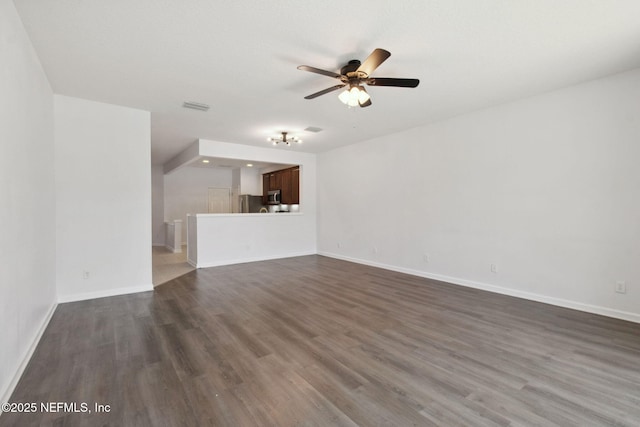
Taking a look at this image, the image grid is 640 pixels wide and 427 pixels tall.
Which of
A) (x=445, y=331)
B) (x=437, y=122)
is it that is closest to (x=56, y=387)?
(x=445, y=331)

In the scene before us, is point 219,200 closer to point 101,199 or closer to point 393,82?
point 101,199

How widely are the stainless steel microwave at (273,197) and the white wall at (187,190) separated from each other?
2256 millimetres

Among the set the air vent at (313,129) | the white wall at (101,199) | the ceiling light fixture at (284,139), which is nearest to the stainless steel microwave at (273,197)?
the ceiling light fixture at (284,139)

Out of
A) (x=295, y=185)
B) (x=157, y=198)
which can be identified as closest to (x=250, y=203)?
(x=295, y=185)

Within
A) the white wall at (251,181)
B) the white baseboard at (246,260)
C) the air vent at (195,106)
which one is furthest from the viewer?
the white wall at (251,181)

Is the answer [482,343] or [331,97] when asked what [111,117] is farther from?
[482,343]

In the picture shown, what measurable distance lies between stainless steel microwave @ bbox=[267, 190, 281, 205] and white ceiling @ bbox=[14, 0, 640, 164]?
4681 mm

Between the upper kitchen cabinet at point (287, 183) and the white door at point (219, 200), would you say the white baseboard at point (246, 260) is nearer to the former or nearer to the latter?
the upper kitchen cabinet at point (287, 183)

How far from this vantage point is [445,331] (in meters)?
2.86

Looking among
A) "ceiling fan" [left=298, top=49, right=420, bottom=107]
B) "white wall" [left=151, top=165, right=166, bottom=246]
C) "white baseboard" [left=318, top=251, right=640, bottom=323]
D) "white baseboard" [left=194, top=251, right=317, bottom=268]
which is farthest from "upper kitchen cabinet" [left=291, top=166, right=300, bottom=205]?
"ceiling fan" [left=298, top=49, right=420, bottom=107]

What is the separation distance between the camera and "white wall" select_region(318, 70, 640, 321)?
3.19m

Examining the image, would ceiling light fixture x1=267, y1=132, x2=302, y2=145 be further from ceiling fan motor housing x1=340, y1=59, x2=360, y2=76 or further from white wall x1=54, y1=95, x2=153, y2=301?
ceiling fan motor housing x1=340, y1=59, x2=360, y2=76

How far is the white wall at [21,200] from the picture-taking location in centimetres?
189

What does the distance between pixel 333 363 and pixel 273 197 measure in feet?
23.0
